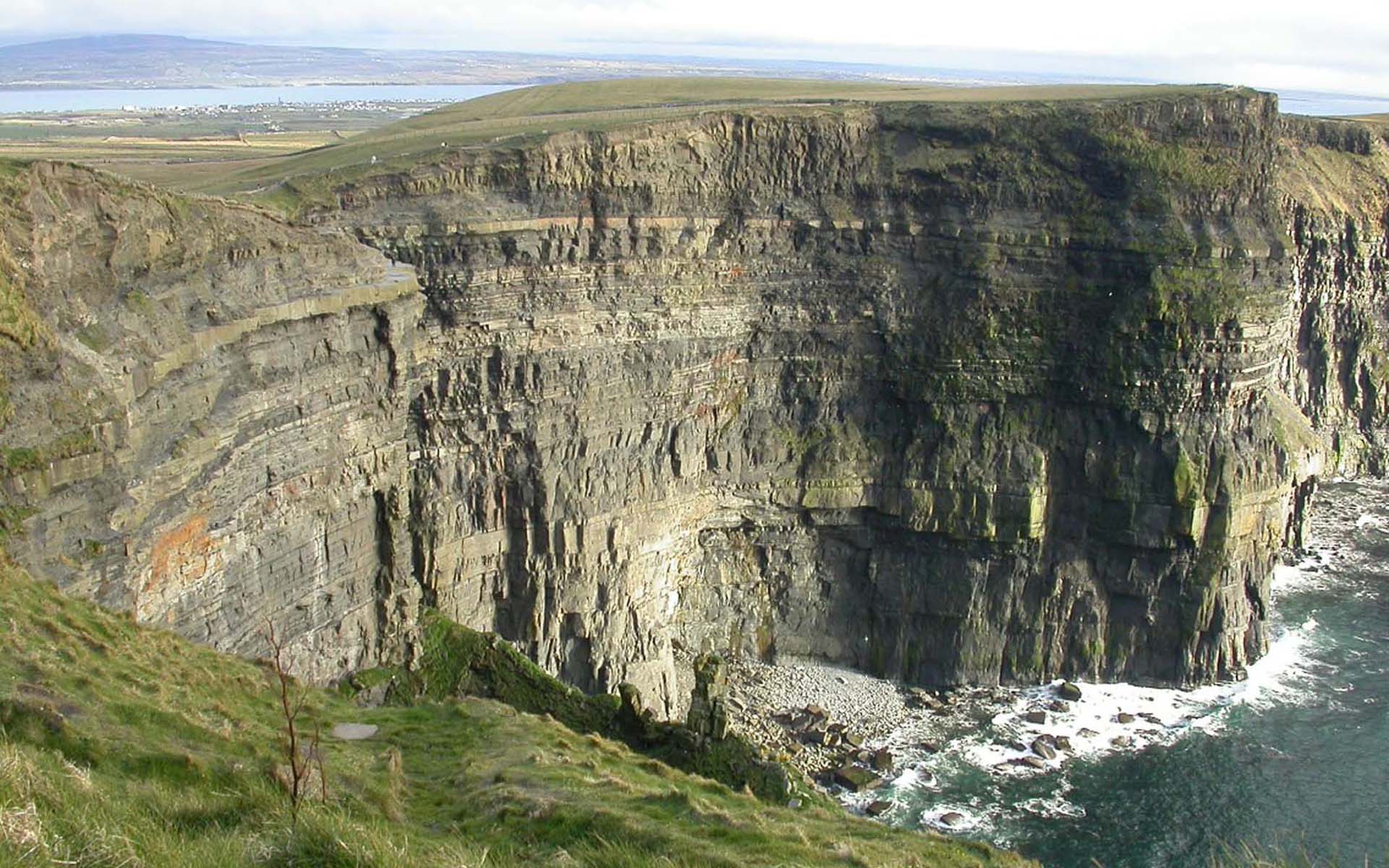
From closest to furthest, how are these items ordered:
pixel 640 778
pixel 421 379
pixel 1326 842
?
pixel 640 778 → pixel 1326 842 → pixel 421 379

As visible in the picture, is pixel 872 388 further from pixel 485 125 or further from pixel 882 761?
pixel 485 125

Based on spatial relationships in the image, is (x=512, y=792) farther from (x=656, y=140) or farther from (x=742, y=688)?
(x=656, y=140)

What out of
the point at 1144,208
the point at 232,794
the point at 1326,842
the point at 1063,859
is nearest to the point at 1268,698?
the point at 1326,842

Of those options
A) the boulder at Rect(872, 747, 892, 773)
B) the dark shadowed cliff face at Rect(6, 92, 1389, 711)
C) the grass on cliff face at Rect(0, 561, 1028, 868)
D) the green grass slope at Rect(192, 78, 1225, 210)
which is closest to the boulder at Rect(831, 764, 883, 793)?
the boulder at Rect(872, 747, 892, 773)

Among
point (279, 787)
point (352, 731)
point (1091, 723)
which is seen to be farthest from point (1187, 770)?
point (279, 787)

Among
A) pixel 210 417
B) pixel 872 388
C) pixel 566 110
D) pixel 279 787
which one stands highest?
pixel 566 110

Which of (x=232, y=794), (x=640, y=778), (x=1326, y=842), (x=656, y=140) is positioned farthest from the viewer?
(x=656, y=140)

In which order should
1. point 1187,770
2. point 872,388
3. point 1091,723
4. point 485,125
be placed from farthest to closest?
point 485,125 < point 872,388 < point 1091,723 < point 1187,770

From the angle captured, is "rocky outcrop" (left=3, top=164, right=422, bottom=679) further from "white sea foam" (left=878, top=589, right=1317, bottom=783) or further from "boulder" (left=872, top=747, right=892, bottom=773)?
"white sea foam" (left=878, top=589, right=1317, bottom=783)
